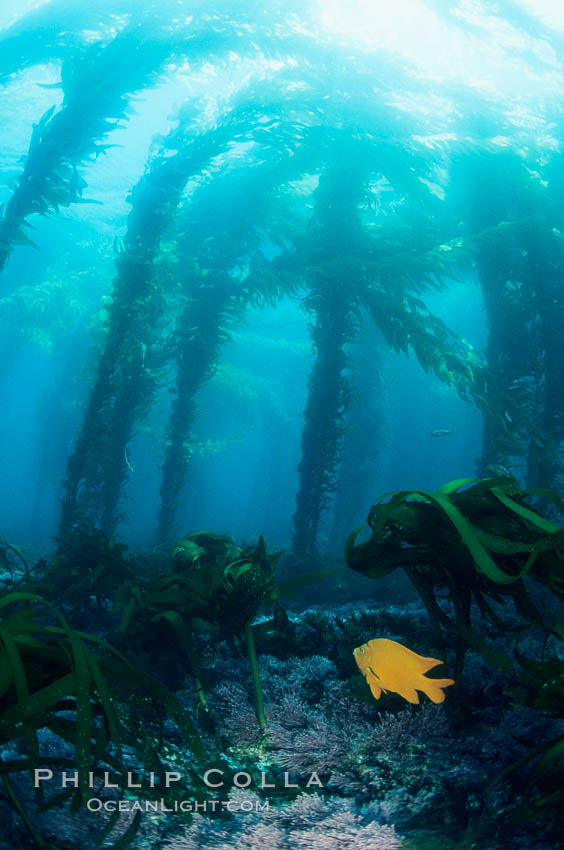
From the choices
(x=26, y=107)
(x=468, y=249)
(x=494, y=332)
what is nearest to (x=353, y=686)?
(x=494, y=332)

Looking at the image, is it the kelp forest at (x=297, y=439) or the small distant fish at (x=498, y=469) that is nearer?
the kelp forest at (x=297, y=439)

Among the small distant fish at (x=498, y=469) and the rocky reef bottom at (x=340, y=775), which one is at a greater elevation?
the small distant fish at (x=498, y=469)

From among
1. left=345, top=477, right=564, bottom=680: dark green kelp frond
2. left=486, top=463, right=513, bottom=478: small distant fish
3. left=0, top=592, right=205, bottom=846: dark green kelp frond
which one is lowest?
left=0, top=592, right=205, bottom=846: dark green kelp frond

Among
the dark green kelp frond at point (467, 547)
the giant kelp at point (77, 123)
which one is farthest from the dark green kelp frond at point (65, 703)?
the giant kelp at point (77, 123)

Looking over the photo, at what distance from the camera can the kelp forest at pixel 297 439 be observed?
1429 mm

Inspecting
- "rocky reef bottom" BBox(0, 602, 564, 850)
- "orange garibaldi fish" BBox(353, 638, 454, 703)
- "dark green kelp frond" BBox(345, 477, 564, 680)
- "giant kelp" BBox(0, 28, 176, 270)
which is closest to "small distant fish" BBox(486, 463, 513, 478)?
"rocky reef bottom" BBox(0, 602, 564, 850)

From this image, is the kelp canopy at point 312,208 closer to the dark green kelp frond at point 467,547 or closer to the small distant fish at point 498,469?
the small distant fish at point 498,469

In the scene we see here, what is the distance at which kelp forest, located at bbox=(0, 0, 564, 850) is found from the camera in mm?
1429

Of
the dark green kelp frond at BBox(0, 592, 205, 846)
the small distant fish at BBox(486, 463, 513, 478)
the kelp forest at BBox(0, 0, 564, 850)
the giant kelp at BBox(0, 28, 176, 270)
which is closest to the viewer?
the dark green kelp frond at BBox(0, 592, 205, 846)

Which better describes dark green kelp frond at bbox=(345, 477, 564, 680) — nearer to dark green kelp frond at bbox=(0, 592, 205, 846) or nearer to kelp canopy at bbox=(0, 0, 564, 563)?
dark green kelp frond at bbox=(0, 592, 205, 846)

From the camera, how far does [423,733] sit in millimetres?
1753

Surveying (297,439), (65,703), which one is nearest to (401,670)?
(65,703)

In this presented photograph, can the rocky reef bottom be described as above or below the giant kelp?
below

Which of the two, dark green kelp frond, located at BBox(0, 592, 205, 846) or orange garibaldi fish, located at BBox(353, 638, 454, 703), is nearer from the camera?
dark green kelp frond, located at BBox(0, 592, 205, 846)
